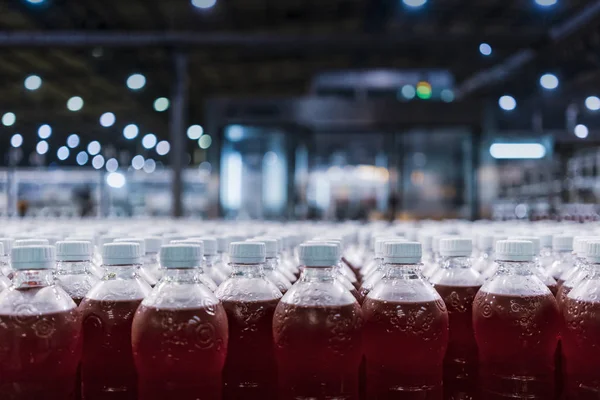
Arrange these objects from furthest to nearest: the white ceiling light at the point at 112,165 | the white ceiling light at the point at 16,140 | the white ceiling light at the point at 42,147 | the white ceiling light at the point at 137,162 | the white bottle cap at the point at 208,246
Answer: the white ceiling light at the point at 137,162 → the white ceiling light at the point at 112,165 → the white ceiling light at the point at 42,147 → the white ceiling light at the point at 16,140 → the white bottle cap at the point at 208,246

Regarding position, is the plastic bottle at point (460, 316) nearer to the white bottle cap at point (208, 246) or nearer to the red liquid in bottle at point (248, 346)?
the red liquid in bottle at point (248, 346)

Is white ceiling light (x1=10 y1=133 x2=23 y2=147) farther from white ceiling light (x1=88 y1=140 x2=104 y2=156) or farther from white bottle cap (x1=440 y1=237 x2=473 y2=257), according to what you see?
white bottle cap (x1=440 y1=237 x2=473 y2=257)

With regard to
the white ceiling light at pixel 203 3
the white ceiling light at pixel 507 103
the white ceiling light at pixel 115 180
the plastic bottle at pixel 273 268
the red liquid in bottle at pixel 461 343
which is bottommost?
the red liquid in bottle at pixel 461 343

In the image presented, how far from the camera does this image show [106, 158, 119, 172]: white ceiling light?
10.1 metres

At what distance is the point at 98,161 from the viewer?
995 centimetres

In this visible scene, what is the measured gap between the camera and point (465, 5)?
9.35m

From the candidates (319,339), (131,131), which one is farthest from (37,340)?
(131,131)

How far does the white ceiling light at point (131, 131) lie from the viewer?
869 cm

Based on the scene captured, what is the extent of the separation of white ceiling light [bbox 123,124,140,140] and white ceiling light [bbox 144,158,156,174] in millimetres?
2698

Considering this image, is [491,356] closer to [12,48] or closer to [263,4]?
[12,48]

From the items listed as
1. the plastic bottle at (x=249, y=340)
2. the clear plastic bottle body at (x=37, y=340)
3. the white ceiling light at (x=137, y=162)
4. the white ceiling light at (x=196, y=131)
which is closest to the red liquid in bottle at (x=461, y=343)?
the plastic bottle at (x=249, y=340)

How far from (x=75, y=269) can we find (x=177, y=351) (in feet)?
1.32

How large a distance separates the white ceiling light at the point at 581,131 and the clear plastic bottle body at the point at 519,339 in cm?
1002

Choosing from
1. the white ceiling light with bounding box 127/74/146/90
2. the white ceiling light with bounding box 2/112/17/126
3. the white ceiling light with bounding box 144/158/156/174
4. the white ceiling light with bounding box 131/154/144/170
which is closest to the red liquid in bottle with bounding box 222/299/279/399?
the white ceiling light with bounding box 127/74/146/90
